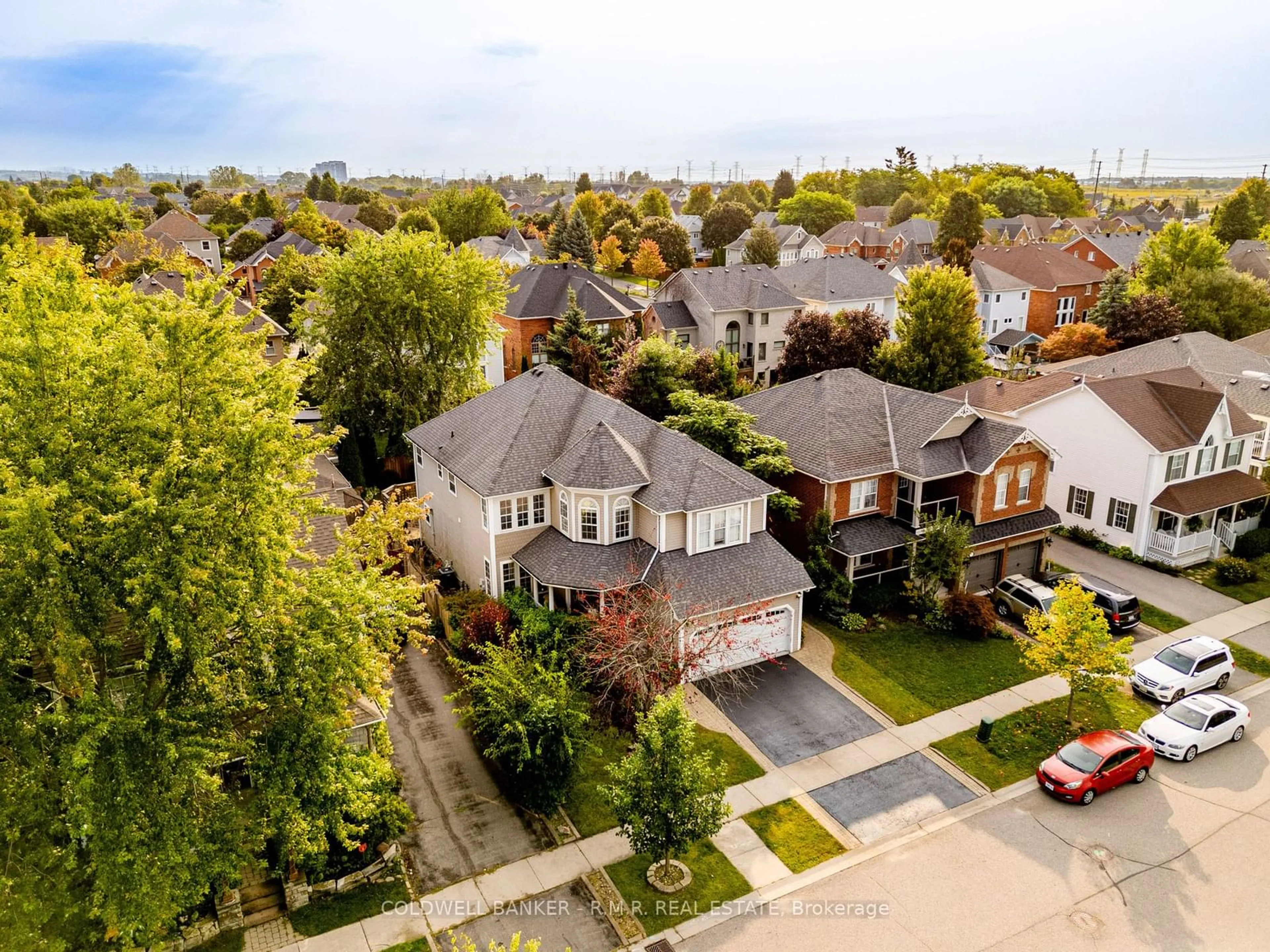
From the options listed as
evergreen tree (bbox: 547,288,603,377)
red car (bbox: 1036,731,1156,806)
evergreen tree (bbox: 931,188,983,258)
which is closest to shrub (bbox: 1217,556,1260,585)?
red car (bbox: 1036,731,1156,806)

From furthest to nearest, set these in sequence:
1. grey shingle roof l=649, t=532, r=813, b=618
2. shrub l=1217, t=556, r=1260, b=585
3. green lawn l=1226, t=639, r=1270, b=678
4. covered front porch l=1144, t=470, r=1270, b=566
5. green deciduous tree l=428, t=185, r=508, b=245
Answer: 1. green deciduous tree l=428, t=185, r=508, b=245
2. covered front porch l=1144, t=470, r=1270, b=566
3. shrub l=1217, t=556, r=1260, b=585
4. green lawn l=1226, t=639, r=1270, b=678
5. grey shingle roof l=649, t=532, r=813, b=618

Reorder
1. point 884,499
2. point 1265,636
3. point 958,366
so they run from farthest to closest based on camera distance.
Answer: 1. point 958,366
2. point 884,499
3. point 1265,636

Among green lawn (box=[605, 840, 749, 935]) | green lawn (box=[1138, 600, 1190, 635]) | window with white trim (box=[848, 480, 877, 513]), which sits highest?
window with white trim (box=[848, 480, 877, 513])

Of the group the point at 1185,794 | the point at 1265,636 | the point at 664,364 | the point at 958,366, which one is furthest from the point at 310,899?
the point at 958,366

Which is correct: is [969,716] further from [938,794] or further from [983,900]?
[983,900]

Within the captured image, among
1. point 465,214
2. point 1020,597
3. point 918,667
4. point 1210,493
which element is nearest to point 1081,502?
point 1210,493

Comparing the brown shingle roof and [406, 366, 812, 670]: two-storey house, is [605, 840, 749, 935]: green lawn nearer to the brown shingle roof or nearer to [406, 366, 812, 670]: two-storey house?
[406, 366, 812, 670]: two-storey house

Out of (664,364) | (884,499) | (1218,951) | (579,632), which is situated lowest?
(1218,951)
